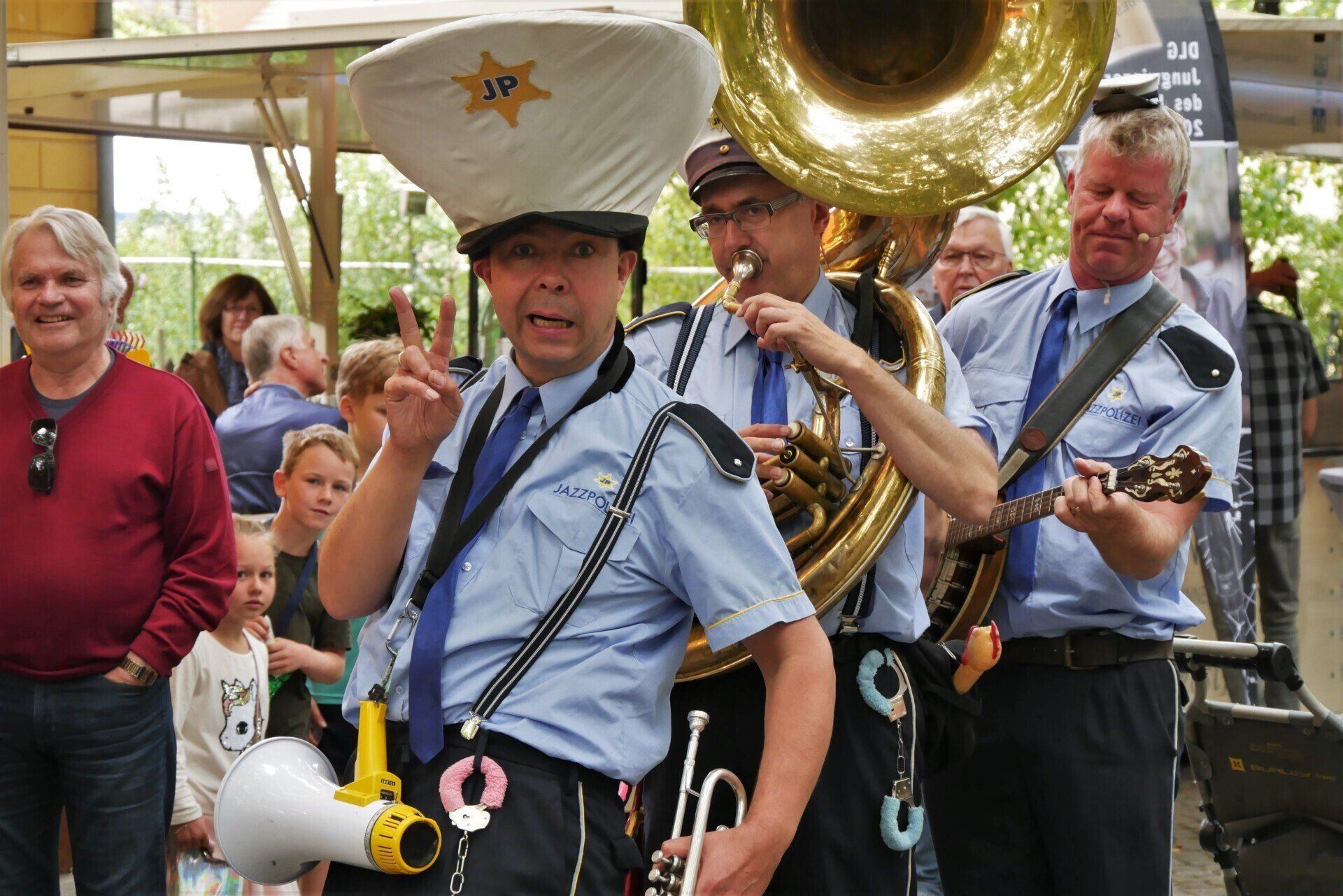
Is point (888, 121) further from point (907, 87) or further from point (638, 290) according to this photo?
point (638, 290)

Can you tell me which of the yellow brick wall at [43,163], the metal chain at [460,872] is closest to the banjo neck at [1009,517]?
the metal chain at [460,872]

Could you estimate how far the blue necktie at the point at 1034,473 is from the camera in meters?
2.94

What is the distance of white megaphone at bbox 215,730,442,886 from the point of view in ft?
5.89

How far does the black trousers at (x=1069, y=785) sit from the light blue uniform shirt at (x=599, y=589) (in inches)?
42.9

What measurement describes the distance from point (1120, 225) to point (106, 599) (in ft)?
7.65

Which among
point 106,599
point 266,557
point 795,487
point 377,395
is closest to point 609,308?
point 795,487

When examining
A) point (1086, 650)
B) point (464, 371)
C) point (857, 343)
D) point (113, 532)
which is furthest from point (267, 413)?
point (1086, 650)

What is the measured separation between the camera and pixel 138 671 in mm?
3293

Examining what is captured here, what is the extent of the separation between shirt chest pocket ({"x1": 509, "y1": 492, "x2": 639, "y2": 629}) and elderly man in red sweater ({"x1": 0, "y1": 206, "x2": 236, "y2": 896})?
1.68m

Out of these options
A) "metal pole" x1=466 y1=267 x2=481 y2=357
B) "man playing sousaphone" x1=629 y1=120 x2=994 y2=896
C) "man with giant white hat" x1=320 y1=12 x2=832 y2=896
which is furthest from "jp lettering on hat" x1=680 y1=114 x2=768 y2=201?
"metal pole" x1=466 y1=267 x2=481 y2=357

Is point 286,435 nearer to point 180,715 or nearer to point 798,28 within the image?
point 180,715

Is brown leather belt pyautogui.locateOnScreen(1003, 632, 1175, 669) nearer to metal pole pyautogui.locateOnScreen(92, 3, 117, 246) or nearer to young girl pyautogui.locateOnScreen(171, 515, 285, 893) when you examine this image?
young girl pyautogui.locateOnScreen(171, 515, 285, 893)

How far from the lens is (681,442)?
1997 millimetres

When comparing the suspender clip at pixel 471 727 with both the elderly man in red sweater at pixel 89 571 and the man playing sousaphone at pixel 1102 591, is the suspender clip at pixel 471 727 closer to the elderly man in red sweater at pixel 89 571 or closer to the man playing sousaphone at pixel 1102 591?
the man playing sousaphone at pixel 1102 591
